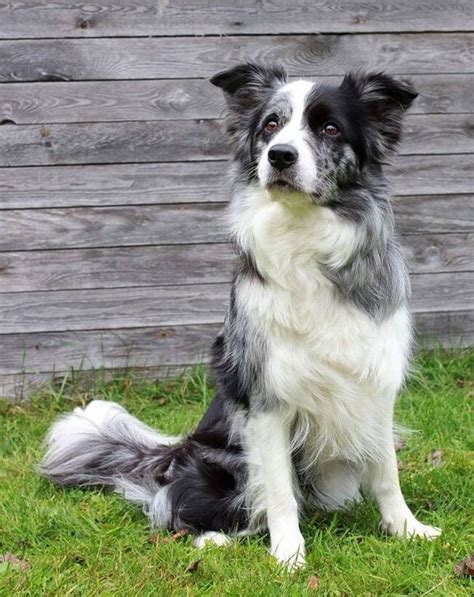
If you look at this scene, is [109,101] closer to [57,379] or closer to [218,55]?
[218,55]

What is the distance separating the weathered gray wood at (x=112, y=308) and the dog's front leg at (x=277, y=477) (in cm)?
203

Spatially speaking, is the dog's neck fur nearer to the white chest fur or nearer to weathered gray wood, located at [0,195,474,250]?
the white chest fur

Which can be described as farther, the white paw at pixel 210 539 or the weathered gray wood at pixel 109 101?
the weathered gray wood at pixel 109 101

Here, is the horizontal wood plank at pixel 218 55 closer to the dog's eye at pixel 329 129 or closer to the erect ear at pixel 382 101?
the erect ear at pixel 382 101

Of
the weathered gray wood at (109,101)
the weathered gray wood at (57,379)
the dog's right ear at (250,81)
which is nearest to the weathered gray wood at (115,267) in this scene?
the weathered gray wood at (57,379)

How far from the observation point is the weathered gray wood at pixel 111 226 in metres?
5.13

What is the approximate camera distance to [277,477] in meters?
3.34

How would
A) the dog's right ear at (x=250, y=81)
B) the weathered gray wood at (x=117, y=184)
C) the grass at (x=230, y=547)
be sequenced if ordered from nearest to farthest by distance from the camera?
the grass at (x=230, y=547)
the dog's right ear at (x=250, y=81)
the weathered gray wood at (x=117, y=184)

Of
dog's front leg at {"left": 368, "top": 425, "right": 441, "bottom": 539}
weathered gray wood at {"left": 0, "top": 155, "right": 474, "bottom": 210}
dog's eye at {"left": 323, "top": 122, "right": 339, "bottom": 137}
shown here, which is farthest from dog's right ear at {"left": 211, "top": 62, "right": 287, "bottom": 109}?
weathered gray wood at {"left": 0, "top": 155, "right": 474, "bottom": 210}

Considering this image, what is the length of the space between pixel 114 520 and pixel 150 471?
0.26 metres

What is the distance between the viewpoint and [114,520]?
3.66 metres

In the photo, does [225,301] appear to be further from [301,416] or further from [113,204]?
[301,416]

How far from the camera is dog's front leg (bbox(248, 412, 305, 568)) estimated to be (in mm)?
3326

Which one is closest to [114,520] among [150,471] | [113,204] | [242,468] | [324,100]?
[150,471]
